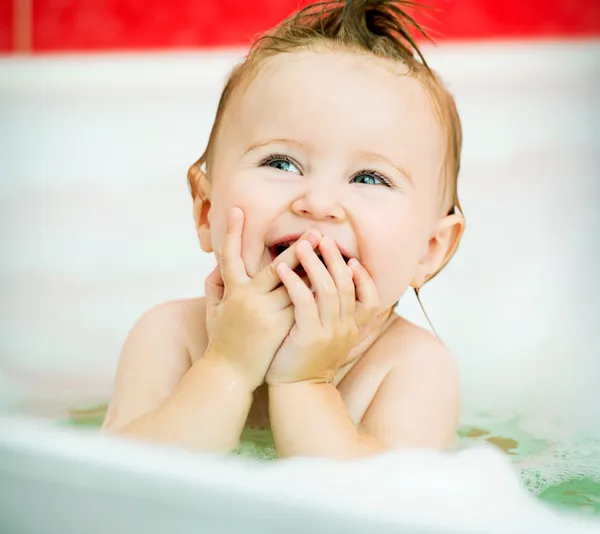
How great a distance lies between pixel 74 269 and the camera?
1.91m

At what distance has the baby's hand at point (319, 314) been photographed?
2.97 ft

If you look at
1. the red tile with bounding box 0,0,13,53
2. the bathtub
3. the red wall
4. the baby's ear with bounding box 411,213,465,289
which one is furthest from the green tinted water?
the red tile with bounding box 0,0,13,53

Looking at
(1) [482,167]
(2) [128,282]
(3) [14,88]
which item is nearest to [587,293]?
(1) [482,167]

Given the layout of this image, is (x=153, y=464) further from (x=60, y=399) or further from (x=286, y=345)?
(x=60, y=399)

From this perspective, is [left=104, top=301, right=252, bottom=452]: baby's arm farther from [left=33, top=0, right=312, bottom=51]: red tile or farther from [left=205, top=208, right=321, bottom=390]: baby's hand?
[left=33, top=0, right=312, bottom=51]: red tile

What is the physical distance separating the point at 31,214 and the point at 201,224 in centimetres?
101

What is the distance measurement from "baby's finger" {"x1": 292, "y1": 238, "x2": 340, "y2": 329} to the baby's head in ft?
0.15

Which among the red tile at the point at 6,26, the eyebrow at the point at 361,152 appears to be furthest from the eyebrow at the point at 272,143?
the red tile at the point at 6,26

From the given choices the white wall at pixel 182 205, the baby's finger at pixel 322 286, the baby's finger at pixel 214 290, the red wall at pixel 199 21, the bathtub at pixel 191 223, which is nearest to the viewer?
the baby's finger at pixel 322 286

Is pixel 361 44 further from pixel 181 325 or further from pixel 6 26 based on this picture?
pixel 6 26

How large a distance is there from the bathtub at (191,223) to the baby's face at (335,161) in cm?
45

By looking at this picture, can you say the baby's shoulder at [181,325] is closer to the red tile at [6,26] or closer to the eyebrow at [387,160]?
the eyebrow at [387,160]

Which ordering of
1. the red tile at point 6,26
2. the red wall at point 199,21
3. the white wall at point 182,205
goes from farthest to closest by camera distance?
the red tile at point 6,26 → the red wall at point 199,21 → the white wall at point 182,205

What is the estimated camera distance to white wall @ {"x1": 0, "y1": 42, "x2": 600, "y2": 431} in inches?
67.1
